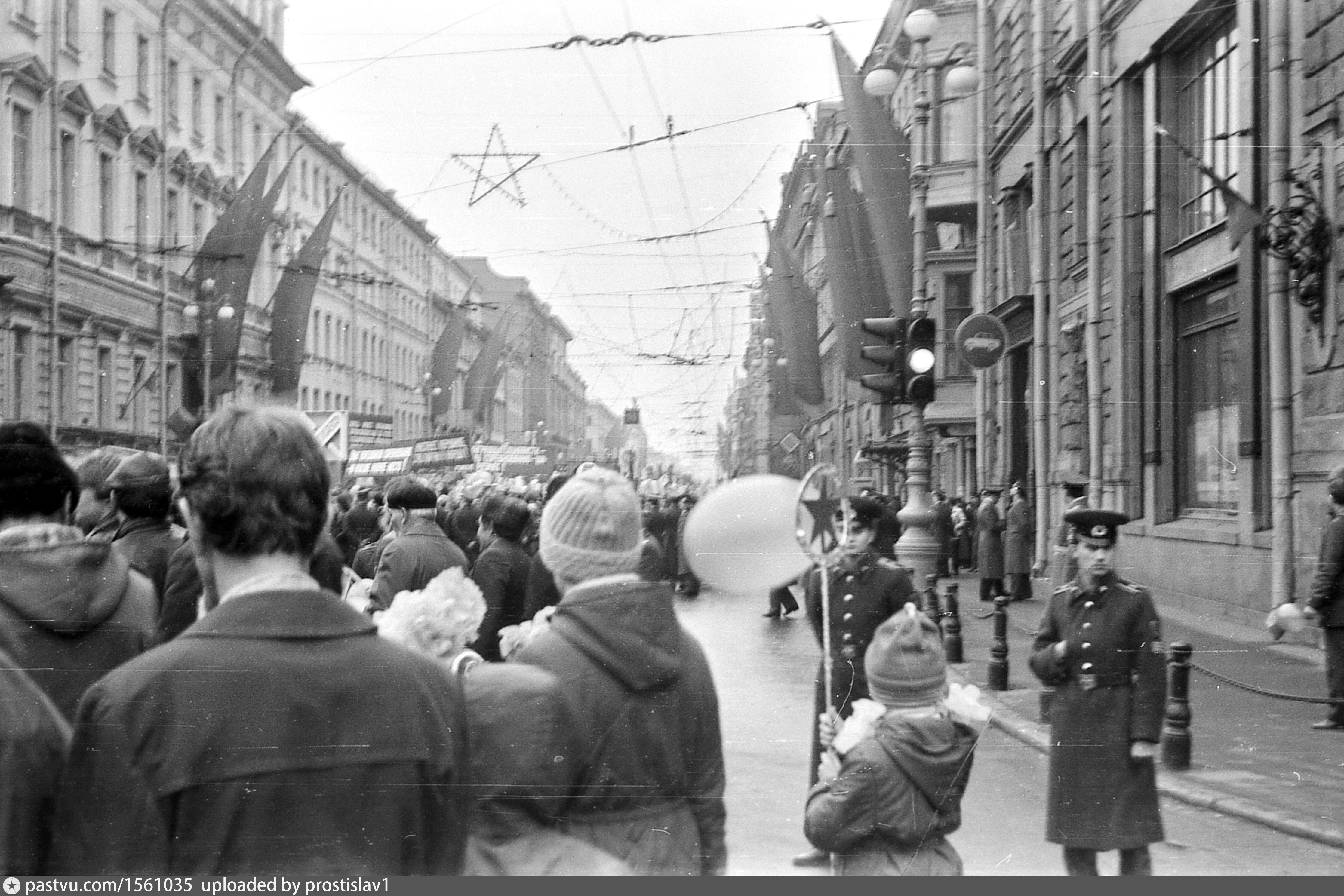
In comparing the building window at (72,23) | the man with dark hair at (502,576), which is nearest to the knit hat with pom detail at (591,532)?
the building window at (72,23)

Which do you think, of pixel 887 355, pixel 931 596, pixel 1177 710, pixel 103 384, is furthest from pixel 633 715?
pixel 931 596

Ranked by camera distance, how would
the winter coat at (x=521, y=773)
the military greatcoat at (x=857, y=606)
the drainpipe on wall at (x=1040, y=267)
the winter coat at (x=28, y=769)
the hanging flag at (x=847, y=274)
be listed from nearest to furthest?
the winter coat at (x=28, y=769) → the winter coat at (x=521, y=773) → the hanging flag at (x=847, y=274) → the drainpipe on wall at (x=1040, y=267) → the military greatcoat at (x=857, y=606)

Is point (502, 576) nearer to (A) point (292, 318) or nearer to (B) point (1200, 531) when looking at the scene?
(A) point (292, 318)

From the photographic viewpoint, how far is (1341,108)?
5266 millimetres

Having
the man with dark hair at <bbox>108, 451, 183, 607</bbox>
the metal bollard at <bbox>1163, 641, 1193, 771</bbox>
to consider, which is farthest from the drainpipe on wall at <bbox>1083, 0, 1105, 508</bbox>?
the man with dark hair at <bbox>108, 451, 183, 607</bbox>

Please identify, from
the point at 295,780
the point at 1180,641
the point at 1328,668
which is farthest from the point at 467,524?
the point at 295,780

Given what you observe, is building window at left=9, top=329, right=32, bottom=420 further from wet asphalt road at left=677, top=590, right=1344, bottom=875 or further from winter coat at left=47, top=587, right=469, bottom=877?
winter coat at left=47, top=587, right=469, bottom=877

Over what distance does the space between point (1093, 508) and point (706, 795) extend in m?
2.25

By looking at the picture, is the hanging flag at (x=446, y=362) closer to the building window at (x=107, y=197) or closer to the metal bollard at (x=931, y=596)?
the building window at (x=107, y=197)

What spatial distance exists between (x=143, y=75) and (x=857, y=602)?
3.34 metres

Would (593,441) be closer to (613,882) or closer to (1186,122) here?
(613,882)

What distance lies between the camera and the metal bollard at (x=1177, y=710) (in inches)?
197

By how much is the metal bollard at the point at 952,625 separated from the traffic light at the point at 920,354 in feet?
9.58

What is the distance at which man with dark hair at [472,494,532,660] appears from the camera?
6188 millimetres
